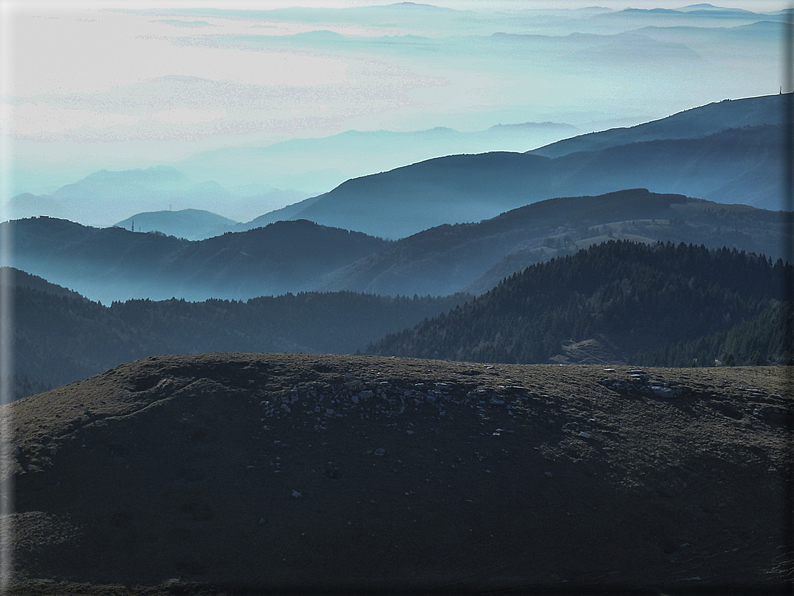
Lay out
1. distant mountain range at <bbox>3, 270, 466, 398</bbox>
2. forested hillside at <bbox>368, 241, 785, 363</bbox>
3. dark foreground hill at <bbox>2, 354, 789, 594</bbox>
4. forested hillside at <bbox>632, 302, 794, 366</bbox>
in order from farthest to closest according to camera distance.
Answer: distant mountain range at <bbox>3, 270, 466, 398</bbox>
forested hillside at <bbox>368, 241, 785, 363</bbox>
forested hillside at <bbox>632, 302, 794, 366</bbox>
dark foreground hill at <bbox>2, 354, 789, 594</bbox>

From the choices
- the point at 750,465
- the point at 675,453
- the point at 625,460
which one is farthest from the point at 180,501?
the point at 750,465

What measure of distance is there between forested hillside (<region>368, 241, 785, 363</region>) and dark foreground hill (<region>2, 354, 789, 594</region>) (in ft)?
244

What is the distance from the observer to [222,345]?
611ft

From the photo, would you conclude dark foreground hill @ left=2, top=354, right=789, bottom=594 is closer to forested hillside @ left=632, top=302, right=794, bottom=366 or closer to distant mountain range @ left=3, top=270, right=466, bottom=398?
forested hillside @ left=632, top=302, right=794, bottom=366

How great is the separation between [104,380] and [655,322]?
321ft

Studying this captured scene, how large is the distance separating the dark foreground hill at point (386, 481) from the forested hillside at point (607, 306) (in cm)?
7446

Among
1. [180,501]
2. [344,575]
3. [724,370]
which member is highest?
[724,370]

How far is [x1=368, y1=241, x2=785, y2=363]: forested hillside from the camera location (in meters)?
122

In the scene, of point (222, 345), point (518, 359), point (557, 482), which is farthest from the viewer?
point (222, 345)

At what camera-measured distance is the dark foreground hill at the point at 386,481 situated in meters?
31.2

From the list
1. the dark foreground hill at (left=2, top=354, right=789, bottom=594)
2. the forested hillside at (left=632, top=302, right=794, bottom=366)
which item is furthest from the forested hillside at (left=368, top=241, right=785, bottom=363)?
the dark foreground hill at (left=2, top=354, right=789, bottom=594)

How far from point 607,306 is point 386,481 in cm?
9887

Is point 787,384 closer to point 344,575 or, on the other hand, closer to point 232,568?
point 344,575

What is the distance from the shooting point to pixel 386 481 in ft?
116
